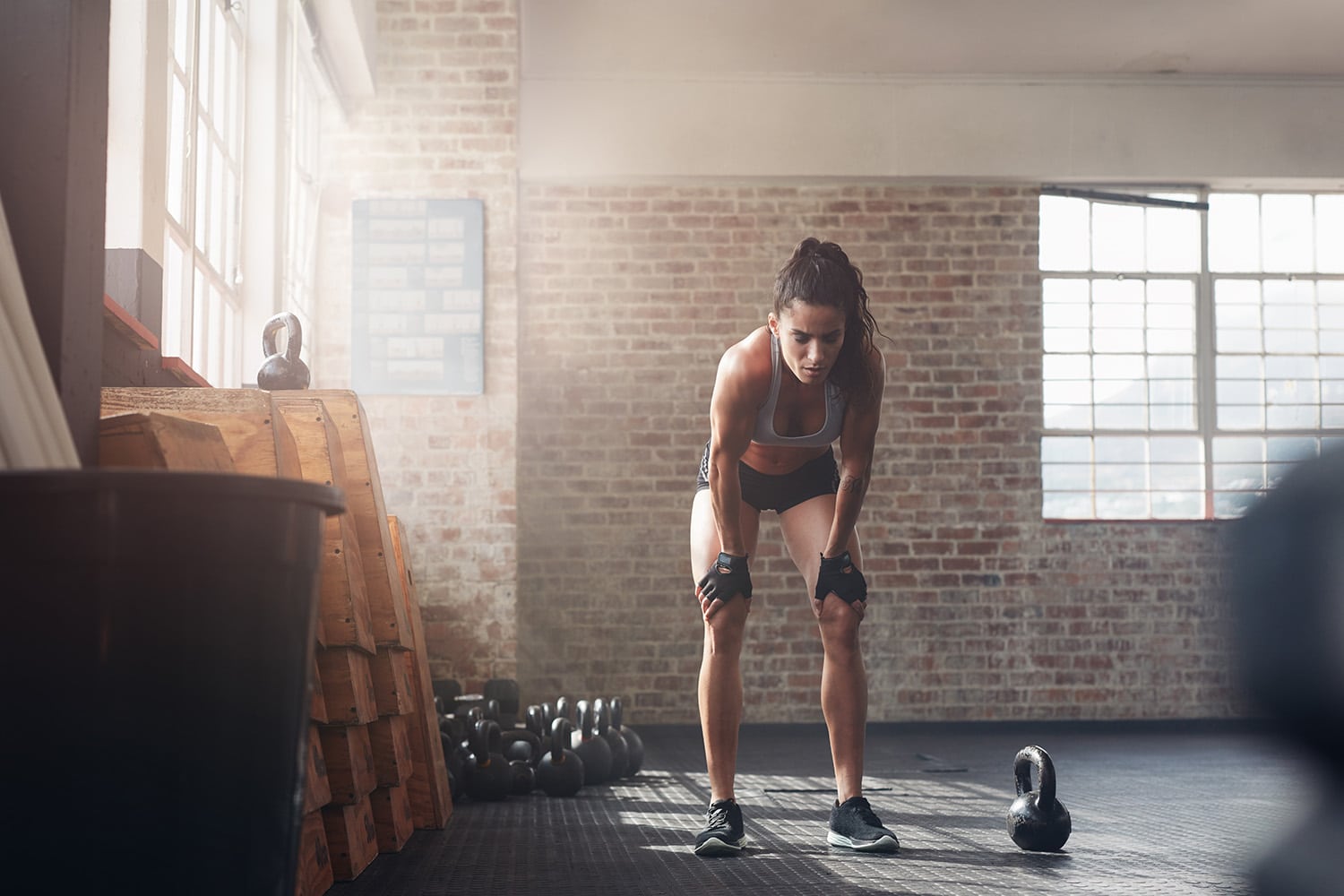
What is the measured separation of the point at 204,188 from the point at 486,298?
6.96 ft

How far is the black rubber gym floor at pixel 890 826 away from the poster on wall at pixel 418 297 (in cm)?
221

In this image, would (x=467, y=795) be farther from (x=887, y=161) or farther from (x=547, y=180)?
(x=887, y=161)

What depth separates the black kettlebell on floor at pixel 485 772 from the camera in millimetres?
3697

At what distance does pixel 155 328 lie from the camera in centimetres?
295

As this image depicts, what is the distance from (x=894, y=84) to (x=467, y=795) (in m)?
4.92

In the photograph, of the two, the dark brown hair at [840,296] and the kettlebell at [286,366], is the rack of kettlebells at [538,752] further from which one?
the dark brown hair at [840,296]

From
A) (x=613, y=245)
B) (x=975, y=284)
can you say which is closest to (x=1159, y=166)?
(x=975, y=284)

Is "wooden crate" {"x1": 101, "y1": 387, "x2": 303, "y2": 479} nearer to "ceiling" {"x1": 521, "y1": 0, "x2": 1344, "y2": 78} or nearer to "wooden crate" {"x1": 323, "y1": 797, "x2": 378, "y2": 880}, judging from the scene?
"wooden crate" {"x1": 323, "y1": 797, "x2": 378, "y2": 880}

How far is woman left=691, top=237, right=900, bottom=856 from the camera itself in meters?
2.80

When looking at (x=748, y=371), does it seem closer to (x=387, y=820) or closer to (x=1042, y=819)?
(x=1042, y=819)

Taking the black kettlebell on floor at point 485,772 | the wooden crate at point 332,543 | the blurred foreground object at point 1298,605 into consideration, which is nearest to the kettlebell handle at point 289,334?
the wooden crate at point 332,543

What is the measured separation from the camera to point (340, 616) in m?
2.42

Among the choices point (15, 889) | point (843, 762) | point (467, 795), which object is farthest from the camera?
point (467, 795)

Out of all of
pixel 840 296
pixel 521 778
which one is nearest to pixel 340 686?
pixel 840 296
